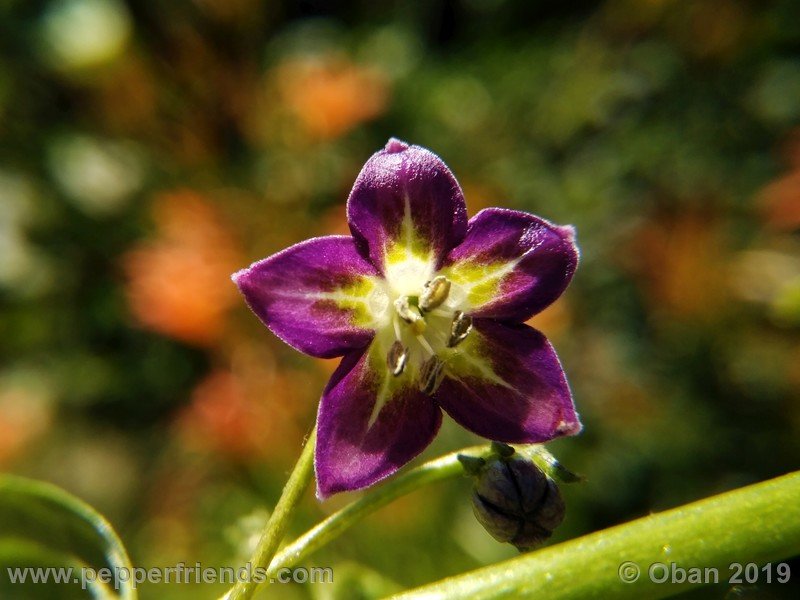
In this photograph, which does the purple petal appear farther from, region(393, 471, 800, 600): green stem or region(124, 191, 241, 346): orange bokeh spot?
region(124, 191, 241, 346): orange bokeh spot

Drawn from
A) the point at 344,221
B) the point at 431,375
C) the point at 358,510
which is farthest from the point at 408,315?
the point at 344,221

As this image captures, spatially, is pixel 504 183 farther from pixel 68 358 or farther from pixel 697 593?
pixel 697 593

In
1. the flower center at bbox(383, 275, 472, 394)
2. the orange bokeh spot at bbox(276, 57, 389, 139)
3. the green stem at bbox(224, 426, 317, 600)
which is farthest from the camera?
the orange bokeh spot at bbox(276, 57, 389, 139)

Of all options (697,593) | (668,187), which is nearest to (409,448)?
(697,593)

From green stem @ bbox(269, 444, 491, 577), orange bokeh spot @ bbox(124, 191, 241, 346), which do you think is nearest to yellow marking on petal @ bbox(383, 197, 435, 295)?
green stem @ bbox(269, 444, 491, 577)

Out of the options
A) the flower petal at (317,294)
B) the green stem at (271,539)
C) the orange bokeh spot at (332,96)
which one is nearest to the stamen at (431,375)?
the flower petal at (317,294)

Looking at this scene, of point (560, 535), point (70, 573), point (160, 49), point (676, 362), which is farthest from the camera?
point (160, 49)
